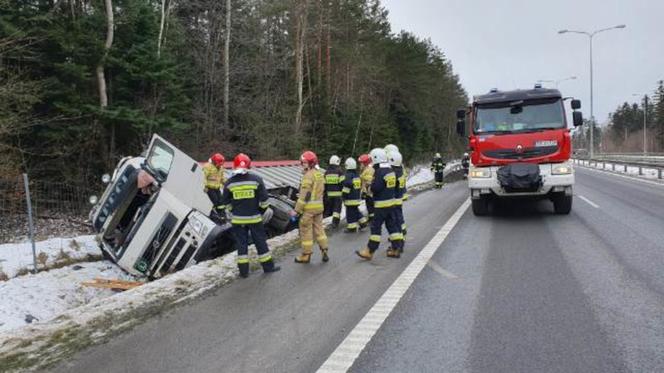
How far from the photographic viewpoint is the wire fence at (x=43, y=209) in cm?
1299

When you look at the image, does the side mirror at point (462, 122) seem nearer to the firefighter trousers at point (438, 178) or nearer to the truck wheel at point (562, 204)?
the truck wheel at point (562, 204)

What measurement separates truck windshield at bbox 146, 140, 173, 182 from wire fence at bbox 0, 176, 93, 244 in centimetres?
459

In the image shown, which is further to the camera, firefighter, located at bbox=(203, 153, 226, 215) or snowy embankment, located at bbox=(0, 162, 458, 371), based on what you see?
firefighter, located at bbox=(203, 153, 226, 215)

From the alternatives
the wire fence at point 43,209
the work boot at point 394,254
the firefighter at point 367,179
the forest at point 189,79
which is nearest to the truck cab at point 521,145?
the firefighter at point 367,179

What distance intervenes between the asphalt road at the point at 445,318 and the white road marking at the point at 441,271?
13mm

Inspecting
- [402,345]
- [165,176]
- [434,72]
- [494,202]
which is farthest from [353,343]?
[434,72]

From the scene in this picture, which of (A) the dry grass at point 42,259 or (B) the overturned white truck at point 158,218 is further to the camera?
(A) the dry grass at point 42,259

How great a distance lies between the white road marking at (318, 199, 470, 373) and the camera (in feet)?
12.8

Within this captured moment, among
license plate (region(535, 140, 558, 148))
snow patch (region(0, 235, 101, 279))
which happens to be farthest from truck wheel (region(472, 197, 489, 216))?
snow patch (region(0, 235, 101, 279))

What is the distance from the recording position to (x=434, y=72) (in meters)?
60.3

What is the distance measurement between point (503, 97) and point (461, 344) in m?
8.37

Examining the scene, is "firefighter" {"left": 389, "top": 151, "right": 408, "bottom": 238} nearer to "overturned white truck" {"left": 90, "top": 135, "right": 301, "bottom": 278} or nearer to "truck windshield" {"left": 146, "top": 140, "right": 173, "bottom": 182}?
"overturned white truck" {"left": 90, "top": 135, "right": 301, "bottom": 278}

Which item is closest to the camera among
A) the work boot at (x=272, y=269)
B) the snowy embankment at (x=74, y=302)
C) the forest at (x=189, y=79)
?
the snowy embankment at (x=74, y=302)

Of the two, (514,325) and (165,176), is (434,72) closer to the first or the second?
(165,176)
